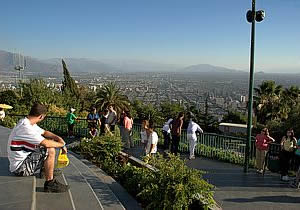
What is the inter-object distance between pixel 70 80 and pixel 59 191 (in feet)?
180

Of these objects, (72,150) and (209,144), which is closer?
(72,150)

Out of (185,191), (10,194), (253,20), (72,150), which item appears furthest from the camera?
(72,150)

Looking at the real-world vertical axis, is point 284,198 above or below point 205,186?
below

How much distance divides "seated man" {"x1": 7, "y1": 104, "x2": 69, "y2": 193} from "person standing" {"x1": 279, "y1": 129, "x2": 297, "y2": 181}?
19.5 feet

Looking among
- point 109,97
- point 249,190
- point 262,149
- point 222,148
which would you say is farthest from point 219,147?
point 109,97

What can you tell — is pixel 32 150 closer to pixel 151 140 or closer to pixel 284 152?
A: pixel 151 140

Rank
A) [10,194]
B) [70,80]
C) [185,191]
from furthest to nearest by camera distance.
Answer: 1. [70,80]
2. [185,191]
3. [10,194]

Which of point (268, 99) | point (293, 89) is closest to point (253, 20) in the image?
point (268, 99)

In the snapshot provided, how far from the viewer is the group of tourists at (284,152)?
8.73 m

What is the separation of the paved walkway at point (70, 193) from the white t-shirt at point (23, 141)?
0.35 m

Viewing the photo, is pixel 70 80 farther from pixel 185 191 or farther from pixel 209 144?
pixel 185 191

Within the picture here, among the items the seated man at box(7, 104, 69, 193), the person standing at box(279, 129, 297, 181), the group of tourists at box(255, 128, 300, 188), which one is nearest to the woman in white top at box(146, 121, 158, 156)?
the group of tourists at box(255, 128, 300, 188)

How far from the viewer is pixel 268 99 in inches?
1684

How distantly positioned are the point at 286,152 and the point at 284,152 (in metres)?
0.06
